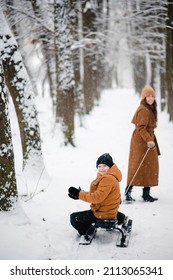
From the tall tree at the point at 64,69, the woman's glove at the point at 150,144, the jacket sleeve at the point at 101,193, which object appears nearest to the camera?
the jacket sleeve at the point at 101,193

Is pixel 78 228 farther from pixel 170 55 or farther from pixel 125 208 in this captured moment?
pixel 170 55

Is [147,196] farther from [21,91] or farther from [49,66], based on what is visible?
[49,66]

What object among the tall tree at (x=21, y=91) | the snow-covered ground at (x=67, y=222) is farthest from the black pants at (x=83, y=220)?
the tall tree at (x=21, y=91)

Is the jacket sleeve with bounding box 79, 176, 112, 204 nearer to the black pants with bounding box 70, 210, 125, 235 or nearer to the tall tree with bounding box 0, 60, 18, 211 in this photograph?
the black pants with bounding box 70, 210, 125, 235

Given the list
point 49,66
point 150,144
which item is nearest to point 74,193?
point 150,144

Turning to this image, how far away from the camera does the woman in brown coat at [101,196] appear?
4485mm

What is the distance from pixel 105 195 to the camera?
4.47 meters

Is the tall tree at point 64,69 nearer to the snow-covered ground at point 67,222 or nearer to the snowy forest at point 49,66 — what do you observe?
the snowy forest at point 49,66

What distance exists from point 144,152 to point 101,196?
224 cm

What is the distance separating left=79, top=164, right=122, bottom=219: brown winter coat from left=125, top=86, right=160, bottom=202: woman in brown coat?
5.67ft

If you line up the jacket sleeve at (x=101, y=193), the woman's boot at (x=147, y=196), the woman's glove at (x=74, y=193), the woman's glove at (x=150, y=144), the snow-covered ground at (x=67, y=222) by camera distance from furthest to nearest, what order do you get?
the woman's boot at (x=147, y=196), the woman's glove at (x=150, y=144), the woman's glove at (x=74, y=193), the jacket sleeve at (x=101, y=193), the snow-covered ground at (x=67, y=222)

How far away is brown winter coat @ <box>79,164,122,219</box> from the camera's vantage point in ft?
14.7

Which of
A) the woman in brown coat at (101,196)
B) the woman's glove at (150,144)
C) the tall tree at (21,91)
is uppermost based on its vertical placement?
the tall tree at (21,91)
